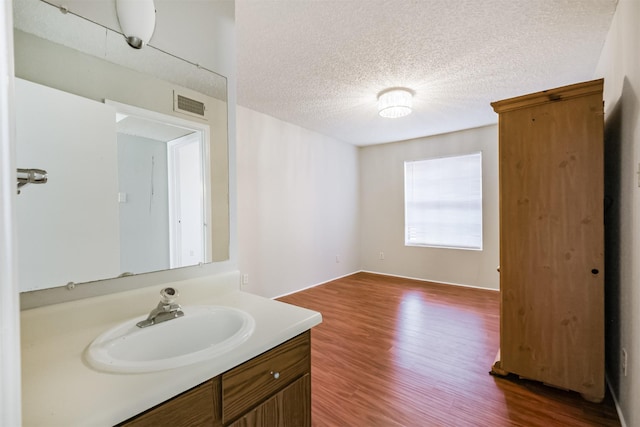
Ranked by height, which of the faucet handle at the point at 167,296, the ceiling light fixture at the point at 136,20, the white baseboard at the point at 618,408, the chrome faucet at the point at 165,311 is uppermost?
the ceiling light fixture at the point at 136,20

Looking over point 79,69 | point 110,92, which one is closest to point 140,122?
point 110,92

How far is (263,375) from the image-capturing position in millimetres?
916

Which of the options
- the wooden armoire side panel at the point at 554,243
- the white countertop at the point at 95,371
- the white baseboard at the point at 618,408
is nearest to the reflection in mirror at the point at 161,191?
the white countertop at the point at 95,371

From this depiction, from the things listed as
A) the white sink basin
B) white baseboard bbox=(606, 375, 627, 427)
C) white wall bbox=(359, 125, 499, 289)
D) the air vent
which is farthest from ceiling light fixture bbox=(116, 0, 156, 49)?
white wall bbox=(359, 125, 499, 289)

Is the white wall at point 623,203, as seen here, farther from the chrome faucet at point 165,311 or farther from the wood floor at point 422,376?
the chrome faucet at point 165,311

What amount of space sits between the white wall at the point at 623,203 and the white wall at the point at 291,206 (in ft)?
10.3

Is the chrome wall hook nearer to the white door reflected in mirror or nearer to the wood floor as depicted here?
the white door reflected in mirror

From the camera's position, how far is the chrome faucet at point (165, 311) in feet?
3.32

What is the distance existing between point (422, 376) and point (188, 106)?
2.31 m

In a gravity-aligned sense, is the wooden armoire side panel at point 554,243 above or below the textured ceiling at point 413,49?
below

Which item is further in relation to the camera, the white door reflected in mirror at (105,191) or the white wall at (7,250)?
the white door reflected in mirror at (105,191)

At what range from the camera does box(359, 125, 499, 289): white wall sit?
402 centimetres

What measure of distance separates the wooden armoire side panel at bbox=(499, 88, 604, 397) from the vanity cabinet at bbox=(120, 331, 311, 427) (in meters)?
1.64

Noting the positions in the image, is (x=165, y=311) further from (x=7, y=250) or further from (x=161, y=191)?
Result: (x=7, y=250)
